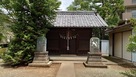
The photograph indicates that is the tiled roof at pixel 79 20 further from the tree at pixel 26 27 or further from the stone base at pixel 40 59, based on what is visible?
the stone base at pixel 40 59

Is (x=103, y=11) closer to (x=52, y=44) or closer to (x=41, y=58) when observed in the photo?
(x=52, y=44)

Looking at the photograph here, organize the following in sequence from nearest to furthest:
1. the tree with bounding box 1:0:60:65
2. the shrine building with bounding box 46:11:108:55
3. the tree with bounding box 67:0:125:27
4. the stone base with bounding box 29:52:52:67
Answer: the stone base with bounding box 29:52:52:67
the tree with bounding box 1:0:60:65
the shrine building with bounding box 46:11:108:55
the tree with bounding box 67:0:125:27

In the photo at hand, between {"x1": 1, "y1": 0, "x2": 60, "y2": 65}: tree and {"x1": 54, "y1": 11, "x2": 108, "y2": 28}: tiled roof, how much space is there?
2650 mm

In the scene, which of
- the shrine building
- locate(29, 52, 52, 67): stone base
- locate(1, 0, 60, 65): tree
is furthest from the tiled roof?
locate(29, 52, 52, 67): stone base

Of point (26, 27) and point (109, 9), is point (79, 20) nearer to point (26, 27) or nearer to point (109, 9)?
point (26, 27)

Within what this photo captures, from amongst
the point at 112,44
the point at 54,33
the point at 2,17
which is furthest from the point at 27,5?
the point at 112,44

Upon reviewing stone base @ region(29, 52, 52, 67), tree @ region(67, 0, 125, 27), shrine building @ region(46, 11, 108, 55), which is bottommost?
stone base @ region(29, 52, 52, 67)

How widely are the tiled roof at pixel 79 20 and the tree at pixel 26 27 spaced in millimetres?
2650

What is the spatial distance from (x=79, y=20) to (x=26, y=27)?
19.6 ft

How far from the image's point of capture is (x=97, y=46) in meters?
11.6

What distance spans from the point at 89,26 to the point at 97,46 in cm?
316

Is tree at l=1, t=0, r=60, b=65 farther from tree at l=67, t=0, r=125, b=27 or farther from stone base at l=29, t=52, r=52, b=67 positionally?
tree at l=67, t=0, r=125, b=27

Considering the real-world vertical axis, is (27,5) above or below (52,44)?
above

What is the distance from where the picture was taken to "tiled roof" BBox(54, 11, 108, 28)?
578 inches
